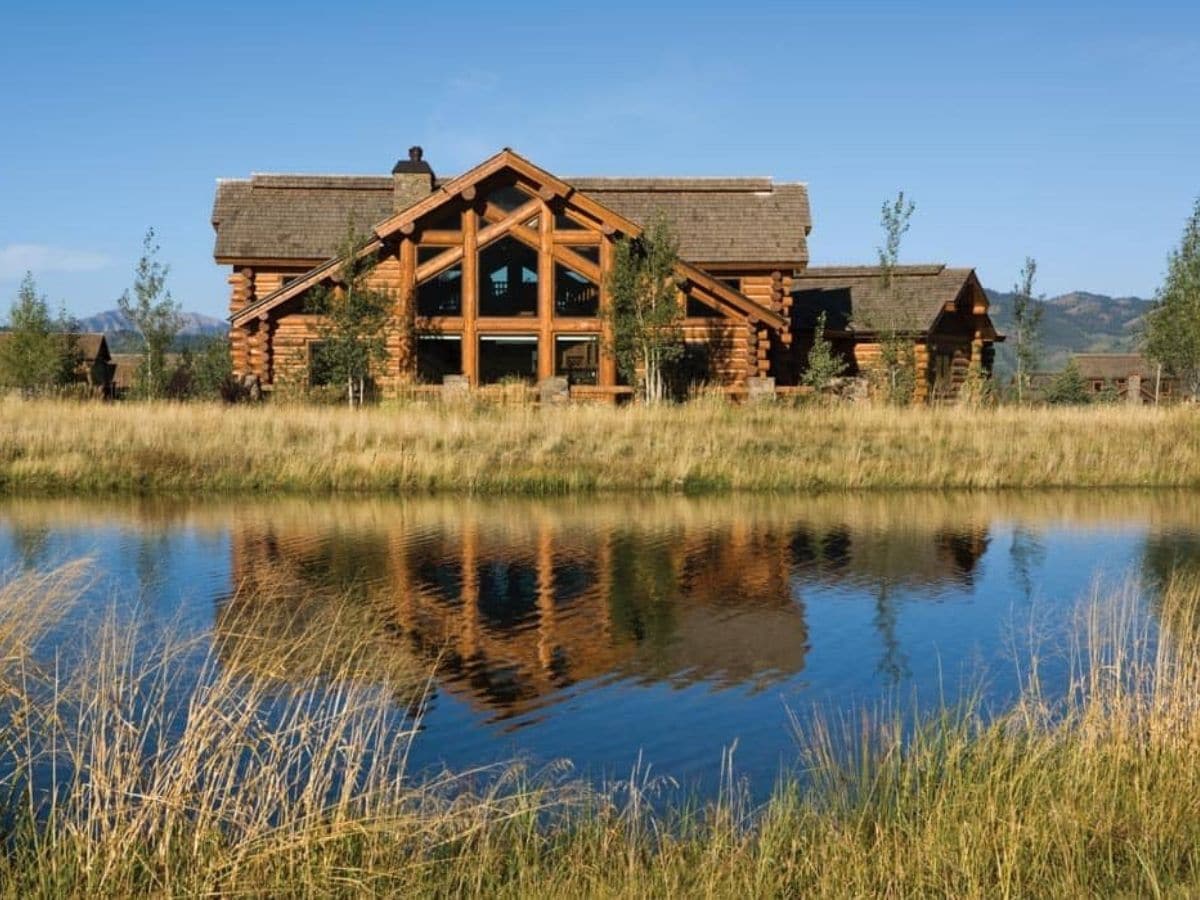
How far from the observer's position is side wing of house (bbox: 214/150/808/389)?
122 ft

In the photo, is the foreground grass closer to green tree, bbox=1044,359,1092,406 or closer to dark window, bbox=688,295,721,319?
dark window, bbox=688,295,721,319

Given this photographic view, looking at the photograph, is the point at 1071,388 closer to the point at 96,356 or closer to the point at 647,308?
the point at 647,308

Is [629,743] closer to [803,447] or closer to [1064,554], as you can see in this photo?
[1064,554]

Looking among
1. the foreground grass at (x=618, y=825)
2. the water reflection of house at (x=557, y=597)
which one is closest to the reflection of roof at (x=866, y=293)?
the water reflection of house at (x=557, y=597)

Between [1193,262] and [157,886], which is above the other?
[1193,262]

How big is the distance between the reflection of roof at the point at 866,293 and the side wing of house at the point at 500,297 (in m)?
3.81

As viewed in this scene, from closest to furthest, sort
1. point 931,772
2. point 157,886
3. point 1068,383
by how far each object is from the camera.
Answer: point 157,886
point 931,772
point 1068,383

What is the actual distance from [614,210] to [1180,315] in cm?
2031

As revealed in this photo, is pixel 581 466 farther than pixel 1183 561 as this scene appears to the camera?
Yes

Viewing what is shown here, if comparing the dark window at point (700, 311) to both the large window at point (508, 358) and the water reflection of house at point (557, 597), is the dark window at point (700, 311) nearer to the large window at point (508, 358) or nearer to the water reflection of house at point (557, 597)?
the large window at point (508, 358)

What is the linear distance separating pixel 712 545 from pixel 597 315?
1966 cm

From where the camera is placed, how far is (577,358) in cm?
4100

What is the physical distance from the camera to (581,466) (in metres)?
26.5

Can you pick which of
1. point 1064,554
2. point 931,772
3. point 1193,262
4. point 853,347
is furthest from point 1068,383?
point 931,772
